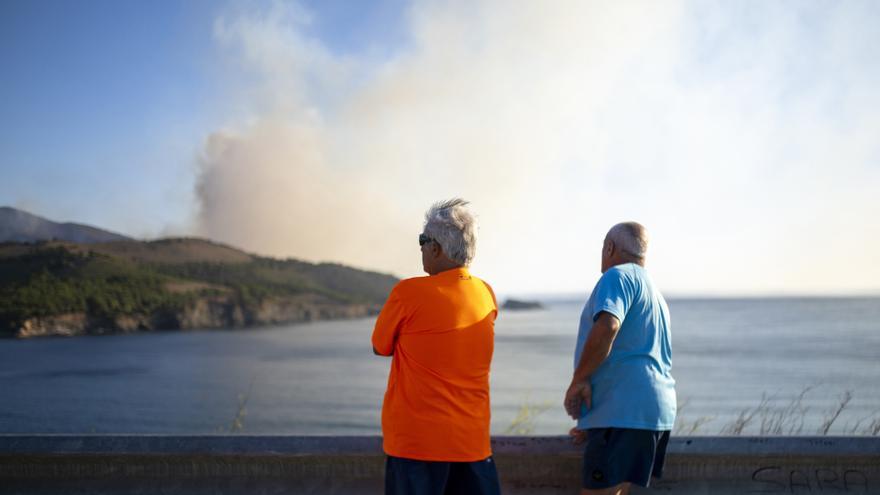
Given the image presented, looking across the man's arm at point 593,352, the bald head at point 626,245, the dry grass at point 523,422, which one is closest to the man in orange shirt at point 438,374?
the man's arm at point 593,352

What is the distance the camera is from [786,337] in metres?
61.7

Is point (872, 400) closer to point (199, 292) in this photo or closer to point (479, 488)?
point (479, 488)

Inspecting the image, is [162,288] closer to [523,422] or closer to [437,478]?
[523,422]

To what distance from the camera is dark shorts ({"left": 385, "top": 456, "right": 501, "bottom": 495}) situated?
9.29ft

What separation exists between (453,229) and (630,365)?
0.99m

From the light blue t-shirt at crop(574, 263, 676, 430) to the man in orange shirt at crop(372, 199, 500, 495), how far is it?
52cm

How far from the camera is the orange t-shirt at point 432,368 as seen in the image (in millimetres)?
2816

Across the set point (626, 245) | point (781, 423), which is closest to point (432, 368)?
point (626, 245)

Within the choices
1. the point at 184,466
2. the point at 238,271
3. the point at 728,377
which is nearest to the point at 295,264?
the point at 238,271

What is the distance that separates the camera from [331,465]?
346cm

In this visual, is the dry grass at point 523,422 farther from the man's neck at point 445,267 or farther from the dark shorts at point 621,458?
the man's neck at point 445,267

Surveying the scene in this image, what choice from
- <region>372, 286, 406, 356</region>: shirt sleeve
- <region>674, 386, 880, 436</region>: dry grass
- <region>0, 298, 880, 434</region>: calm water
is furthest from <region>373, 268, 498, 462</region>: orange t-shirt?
<region>0, 298, 880, 434</region>: calm water

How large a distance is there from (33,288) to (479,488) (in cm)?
7614

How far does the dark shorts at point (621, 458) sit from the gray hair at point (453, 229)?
0.99 meters
